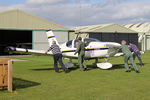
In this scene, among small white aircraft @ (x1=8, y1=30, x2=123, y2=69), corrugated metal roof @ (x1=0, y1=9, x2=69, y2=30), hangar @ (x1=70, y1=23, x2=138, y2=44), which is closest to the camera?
small white aircraft @ (x1=8, y1=30, x2=123, y2=69)

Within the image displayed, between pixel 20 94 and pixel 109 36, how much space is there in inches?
1484

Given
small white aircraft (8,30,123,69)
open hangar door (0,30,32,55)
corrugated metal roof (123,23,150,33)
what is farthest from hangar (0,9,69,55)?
corrugated metal roof (123,23,150,33)

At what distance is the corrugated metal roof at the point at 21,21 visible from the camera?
2926 centimetres

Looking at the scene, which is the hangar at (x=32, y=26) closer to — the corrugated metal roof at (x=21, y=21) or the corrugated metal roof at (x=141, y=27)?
the corrugated metal roof at (x=21, y=21)

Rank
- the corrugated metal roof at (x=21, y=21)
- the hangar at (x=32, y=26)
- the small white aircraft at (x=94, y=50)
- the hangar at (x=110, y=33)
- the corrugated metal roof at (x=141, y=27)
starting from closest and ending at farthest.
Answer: the small white aircraft at (x=94, y=50), the corrugated metal roof at (x=21, y=21), the hangar at (x=32, y=26), the hangar at (x=110, y=33), the corrugated metal roof at (x=141, y=27)

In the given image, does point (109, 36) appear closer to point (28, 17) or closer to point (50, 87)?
point (28, 17)

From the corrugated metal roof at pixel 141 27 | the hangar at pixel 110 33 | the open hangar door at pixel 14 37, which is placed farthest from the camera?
the corrugated metal roof at pixel 141 27

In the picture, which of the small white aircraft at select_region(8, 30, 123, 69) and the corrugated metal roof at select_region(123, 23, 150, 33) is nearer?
the small white aircraft at select_region(8, 30, 123, 69)

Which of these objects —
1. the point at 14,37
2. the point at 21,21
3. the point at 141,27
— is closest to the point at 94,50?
the point at 21,21

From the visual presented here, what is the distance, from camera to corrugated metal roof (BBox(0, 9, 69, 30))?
29258 millimetres

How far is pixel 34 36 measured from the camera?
31672 mm

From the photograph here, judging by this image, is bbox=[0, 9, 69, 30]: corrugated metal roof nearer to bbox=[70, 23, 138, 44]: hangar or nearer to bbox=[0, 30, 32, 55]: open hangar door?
bbox=[0, 30, 32, 55]: open hangar door

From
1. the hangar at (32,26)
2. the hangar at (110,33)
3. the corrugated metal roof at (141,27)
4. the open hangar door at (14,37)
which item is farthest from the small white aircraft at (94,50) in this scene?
the corrugated metal roof at (141,27)

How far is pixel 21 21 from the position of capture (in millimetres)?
30391
